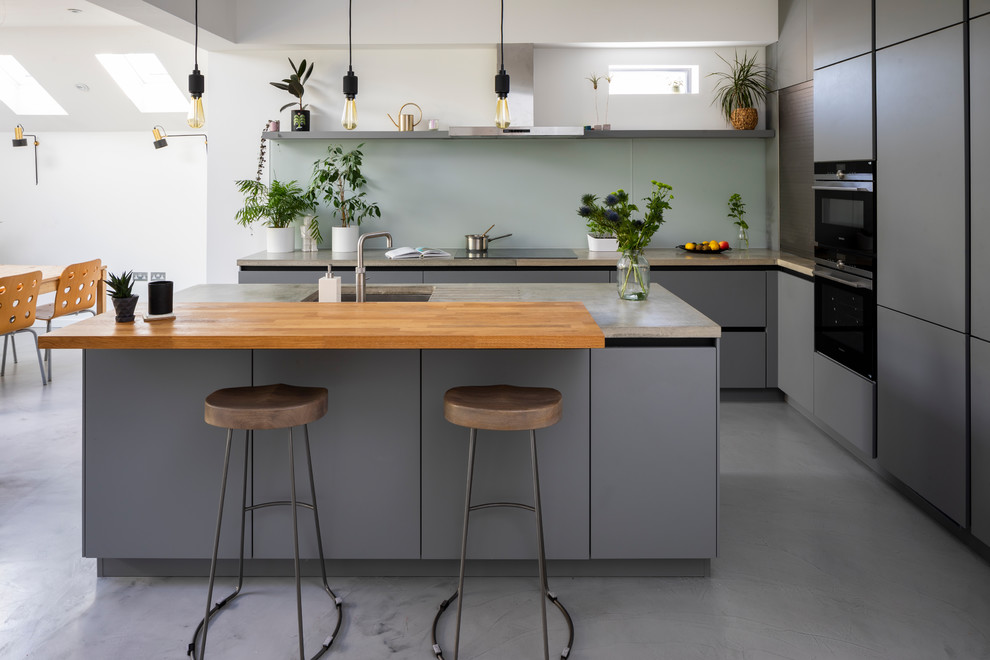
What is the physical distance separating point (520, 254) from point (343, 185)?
1.38 meters

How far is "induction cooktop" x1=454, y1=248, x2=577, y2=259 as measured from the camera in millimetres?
5557

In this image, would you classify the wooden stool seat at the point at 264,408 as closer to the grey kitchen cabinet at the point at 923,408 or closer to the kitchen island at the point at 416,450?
the kitchen island at the point at 416,450

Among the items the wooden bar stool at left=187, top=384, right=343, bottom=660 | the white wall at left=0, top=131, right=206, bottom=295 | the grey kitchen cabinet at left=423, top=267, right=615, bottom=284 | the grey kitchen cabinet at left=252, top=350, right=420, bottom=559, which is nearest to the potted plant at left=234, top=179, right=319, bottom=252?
the grey kitchen cabinet at left=423, top=267, right=615, bottom=284

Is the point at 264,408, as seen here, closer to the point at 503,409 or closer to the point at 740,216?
the point at 503,409

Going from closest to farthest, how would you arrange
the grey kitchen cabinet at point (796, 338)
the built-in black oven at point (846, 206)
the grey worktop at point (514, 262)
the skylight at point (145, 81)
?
the built-in black oven at point (846, 206), the grey kitchen cabinet at point (796, 338), the grey worktop at point (514, 262), the skylight at point (145, 81)

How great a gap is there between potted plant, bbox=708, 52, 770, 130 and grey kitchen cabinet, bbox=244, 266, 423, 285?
2411 millimetres

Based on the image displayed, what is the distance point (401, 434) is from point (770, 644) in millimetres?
1327

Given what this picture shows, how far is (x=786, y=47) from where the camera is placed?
18.5ft

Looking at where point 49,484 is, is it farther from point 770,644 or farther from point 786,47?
point 786,47

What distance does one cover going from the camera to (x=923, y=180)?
11.2ft

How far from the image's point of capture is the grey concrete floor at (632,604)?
256cm

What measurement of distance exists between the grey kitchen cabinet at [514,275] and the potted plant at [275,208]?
1.07 metres

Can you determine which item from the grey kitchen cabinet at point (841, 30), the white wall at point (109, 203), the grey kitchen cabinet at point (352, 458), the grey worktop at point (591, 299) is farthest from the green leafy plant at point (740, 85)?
the white wall at point (109, 203)

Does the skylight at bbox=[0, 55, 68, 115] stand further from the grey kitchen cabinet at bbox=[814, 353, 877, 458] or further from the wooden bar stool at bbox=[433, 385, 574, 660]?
the grey kitchen cabinet at bbox=[814, 353, 877, 458]
